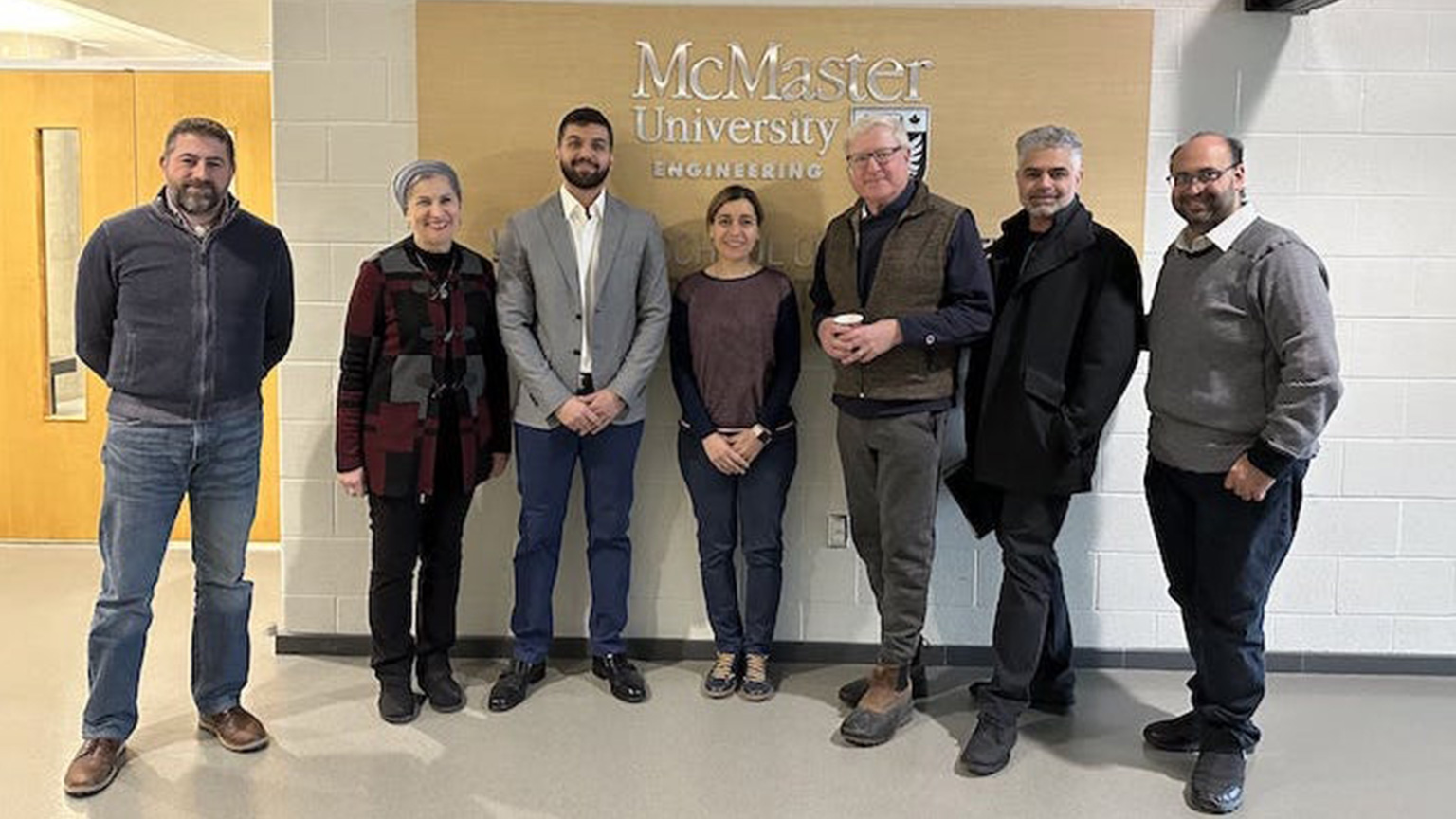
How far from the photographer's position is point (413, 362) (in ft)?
11.6

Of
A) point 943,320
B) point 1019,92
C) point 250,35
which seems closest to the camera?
point 943,320

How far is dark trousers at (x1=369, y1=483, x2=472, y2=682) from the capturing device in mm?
3594

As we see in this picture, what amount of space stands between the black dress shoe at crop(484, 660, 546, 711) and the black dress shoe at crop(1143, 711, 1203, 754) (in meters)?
1.87

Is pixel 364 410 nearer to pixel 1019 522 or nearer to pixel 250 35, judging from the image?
pixel 1019 522

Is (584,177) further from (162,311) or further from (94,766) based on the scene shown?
(94,766)

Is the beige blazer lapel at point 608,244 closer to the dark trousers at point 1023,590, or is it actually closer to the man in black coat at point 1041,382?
the man in black coat at point 1041,382

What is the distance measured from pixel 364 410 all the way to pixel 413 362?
0.21 m

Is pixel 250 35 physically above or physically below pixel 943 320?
above

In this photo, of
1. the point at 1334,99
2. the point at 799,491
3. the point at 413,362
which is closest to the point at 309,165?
the point at 413,362

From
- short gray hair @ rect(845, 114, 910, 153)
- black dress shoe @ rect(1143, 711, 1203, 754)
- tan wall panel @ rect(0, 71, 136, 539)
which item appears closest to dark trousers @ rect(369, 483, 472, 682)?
short gray hair @ rect(845, 114, 910, 153)

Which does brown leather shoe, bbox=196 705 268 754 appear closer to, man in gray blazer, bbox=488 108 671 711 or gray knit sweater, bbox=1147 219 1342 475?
man in gray blazer, bbox=488 108 671 711

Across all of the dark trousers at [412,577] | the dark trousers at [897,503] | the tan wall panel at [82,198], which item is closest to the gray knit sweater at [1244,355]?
the dark trousers at [897,503]

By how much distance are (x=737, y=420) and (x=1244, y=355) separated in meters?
1.46

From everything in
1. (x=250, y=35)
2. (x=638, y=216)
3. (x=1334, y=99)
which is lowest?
(x=638, y=216)
